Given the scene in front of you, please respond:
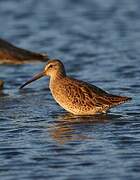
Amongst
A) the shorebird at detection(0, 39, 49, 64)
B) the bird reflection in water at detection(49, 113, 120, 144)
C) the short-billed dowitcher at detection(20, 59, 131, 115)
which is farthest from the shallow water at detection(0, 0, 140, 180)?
the shorebird at detection(0, 39, 49, 64)

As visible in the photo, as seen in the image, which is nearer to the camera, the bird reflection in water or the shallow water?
the shallow water

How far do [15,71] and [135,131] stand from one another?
5771 millimetres

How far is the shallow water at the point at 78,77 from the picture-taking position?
1019cm

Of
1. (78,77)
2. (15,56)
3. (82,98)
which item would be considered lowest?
(82,98)

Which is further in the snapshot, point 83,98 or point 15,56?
point 15,56

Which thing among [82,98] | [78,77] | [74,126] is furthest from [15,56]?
[74,126]

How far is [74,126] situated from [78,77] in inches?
160

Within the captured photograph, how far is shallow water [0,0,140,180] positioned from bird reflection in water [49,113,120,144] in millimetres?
13

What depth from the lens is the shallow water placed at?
10.2m

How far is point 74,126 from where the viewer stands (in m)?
12.2

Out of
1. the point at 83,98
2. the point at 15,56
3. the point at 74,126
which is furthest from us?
the point at 15,56

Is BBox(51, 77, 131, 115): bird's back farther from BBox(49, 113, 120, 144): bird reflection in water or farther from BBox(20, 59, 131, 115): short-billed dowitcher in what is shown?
BBox(49, 113, 120, 144): bird reflection in water

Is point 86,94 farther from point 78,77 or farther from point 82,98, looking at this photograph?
point 78,77

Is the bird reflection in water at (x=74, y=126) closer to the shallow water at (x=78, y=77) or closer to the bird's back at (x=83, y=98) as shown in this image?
the shallow water at (x=78, y=77)
